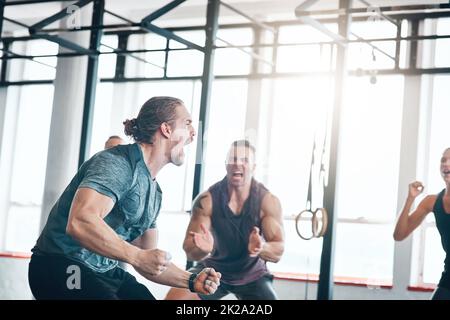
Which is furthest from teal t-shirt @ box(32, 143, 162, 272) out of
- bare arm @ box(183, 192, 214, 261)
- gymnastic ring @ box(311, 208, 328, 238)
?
gymnastic ring @ box(311, 208, 328, 238)

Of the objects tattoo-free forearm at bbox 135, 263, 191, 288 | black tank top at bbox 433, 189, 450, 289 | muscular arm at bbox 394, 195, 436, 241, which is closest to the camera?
tattoo-free forearm at bbox 135, 263, 191, 288

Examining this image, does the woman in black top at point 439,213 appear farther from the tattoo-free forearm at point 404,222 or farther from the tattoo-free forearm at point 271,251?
the tattoo-free forearm at point 271,251

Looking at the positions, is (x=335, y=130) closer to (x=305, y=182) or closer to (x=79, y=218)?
(x=305, y=182)

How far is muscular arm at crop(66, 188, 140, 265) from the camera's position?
234cm

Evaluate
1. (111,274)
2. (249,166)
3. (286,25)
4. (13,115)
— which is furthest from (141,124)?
(13,115)

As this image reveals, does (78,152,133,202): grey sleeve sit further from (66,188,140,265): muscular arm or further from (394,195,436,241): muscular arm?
(394,195,436,241): muscular arm

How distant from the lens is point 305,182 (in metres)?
4.09

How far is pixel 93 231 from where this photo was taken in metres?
2.34

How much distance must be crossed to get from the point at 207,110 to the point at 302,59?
26.1 inches

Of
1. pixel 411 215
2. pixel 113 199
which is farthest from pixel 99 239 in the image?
pixel 411 215

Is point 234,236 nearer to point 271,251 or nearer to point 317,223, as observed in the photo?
point 271,251

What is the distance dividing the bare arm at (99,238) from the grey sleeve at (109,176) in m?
0.07

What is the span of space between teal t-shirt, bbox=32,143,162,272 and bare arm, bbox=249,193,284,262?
112cm

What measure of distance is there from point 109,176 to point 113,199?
0.08 m
